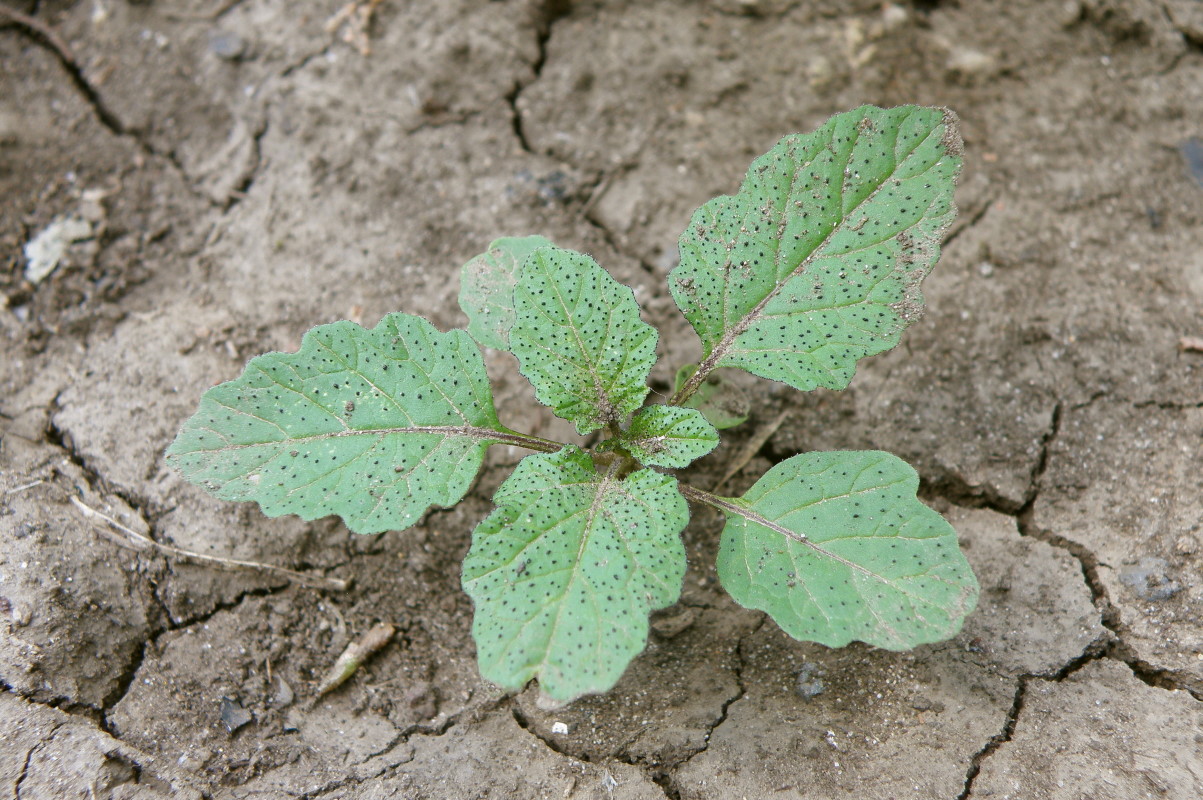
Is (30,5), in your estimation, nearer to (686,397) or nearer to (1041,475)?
(686,397)

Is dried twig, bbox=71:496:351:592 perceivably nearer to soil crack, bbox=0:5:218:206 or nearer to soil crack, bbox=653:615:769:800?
soil crack, bbox=653:615:769:800

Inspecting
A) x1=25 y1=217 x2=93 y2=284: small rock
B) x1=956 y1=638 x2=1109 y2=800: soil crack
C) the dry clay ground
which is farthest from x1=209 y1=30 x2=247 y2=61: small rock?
x1=956 y1=638 x2=1109 y2=800: soil crack

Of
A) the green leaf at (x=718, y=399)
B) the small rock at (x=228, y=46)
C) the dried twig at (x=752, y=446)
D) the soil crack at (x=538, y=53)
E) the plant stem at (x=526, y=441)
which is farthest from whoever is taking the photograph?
the small rock at (x=228, y=46)

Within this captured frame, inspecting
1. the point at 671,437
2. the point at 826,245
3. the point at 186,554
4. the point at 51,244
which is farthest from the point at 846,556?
the point at 51,244

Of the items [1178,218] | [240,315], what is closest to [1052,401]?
[1178,218]

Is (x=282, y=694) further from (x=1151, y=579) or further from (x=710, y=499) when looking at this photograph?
(x=1151, y=579)

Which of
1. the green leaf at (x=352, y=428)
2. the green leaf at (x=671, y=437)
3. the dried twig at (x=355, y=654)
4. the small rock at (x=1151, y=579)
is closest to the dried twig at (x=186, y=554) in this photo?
the dried twig at (x=355, y=654)

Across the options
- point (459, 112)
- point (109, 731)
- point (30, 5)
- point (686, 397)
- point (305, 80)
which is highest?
point (30, 5)

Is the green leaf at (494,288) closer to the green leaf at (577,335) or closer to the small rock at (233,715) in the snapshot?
the green leaf at (577,335)
